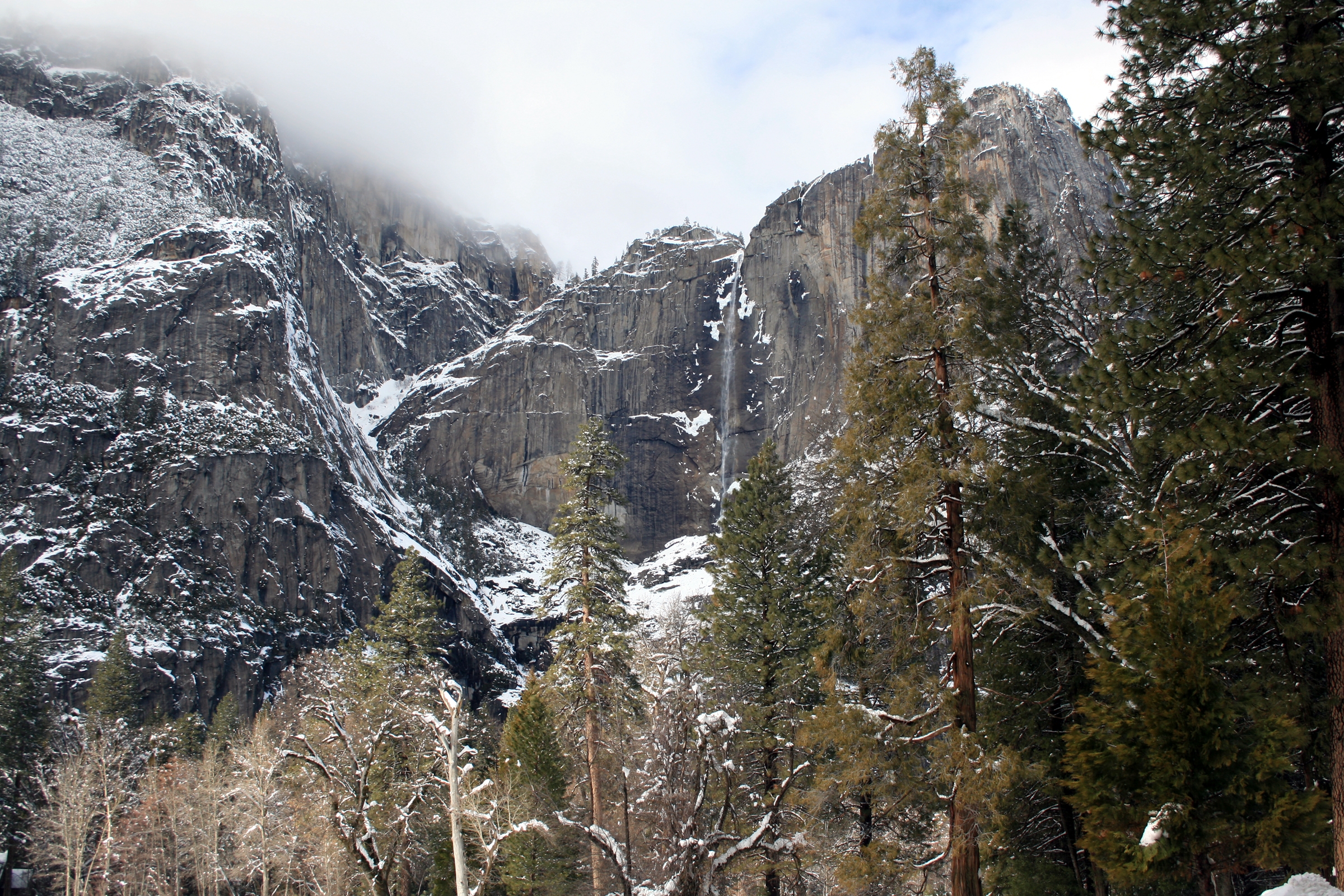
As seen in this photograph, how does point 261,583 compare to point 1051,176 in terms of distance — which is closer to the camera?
point 261,583

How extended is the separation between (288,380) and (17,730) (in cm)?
6937

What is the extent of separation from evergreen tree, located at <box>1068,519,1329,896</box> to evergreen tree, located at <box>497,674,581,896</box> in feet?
42.8

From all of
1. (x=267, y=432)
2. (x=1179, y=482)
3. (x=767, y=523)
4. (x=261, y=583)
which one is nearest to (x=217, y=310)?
(x=267, y=432)

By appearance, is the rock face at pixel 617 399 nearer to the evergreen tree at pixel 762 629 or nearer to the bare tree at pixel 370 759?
the bare tree at pixel 370 759

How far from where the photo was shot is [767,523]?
18969 millimetres

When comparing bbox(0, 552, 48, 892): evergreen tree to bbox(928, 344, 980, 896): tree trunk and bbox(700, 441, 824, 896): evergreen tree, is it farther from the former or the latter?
bbox(928, 344, 980, 896): tree trunk

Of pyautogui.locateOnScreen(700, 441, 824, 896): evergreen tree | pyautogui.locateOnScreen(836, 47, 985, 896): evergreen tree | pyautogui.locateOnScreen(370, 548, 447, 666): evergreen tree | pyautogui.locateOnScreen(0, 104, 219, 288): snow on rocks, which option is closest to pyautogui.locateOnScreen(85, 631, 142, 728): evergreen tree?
pyautogui.locateOnScreen(370, 548, 447, 666): evergreen tree

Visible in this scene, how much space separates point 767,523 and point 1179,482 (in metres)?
11.4

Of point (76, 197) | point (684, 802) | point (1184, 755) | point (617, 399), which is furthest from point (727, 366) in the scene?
point (1184, 755)

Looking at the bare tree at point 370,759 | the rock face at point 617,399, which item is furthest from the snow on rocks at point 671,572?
the bare tree at point 370,759

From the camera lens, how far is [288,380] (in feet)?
329

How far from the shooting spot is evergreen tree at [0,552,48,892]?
34.5 metres

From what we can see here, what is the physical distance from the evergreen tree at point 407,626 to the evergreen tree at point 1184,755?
21774mm

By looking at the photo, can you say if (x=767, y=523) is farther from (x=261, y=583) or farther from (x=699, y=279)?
(x=699, y=279)
